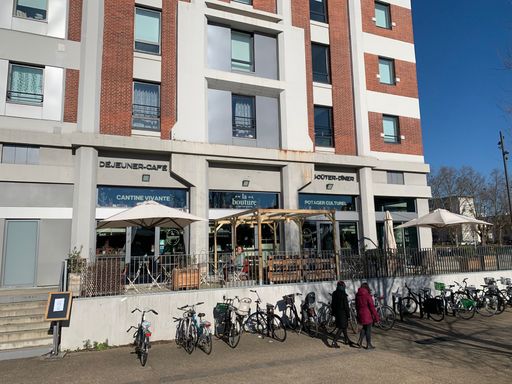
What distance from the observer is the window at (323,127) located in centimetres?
1970

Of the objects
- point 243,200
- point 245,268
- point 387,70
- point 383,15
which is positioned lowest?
point 245,268

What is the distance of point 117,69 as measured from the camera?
1605 centimetres

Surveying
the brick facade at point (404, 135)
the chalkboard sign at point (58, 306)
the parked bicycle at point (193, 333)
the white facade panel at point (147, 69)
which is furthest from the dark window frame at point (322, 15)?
the chalkboard sign at point (58, 306)

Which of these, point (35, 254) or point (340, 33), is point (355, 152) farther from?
point (35, 254)

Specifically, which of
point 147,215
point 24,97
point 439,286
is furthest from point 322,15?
point 147,215

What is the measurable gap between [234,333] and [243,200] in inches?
331

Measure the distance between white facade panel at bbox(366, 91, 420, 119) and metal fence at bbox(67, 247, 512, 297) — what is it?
915 centimetres

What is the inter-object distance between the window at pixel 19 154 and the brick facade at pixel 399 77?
645 inches

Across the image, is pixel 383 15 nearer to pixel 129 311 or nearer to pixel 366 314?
pixel 366 314

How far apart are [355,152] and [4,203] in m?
15.7

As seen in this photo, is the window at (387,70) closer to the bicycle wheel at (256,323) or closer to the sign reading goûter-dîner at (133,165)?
the sign reading goûter-dîner at (133,165)

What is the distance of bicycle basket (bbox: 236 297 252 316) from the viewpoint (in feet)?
35.5

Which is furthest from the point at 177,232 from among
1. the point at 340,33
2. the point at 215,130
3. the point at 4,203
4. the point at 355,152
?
the point at 340,33

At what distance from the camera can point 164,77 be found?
1677cm
